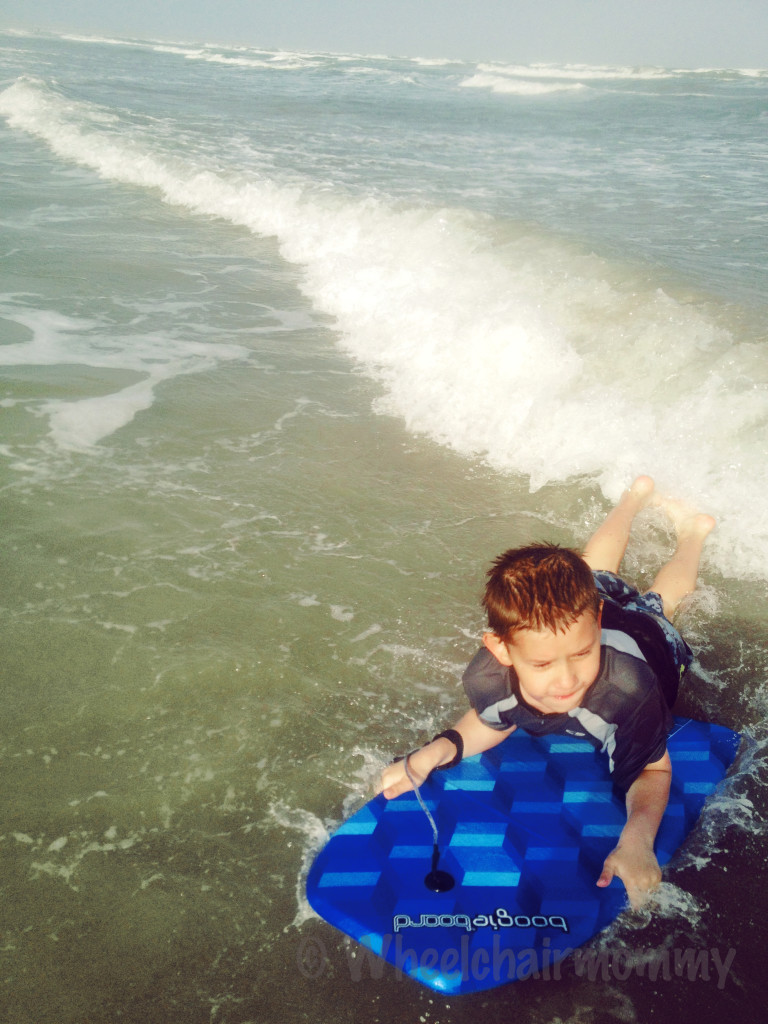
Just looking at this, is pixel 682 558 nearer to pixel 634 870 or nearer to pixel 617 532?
pixel 617 532

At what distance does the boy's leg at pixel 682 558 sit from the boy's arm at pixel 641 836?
1.16m

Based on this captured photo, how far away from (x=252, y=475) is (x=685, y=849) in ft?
10.5

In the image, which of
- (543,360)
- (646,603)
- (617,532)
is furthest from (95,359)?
(646,603)

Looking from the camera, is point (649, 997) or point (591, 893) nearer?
point (649, 997)

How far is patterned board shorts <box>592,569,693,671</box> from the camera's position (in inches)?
126

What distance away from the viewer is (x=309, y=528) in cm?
438

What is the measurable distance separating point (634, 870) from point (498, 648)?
78 centimetres

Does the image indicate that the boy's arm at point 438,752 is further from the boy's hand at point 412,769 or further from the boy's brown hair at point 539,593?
the boy's brown hair at point 539,593

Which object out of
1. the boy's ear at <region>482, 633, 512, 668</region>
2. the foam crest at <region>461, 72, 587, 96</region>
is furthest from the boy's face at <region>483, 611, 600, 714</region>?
the foam crest at <region>461, 72, 587, 96</region>

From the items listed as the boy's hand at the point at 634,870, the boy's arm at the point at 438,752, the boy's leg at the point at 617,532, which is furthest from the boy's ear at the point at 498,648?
the boy's leg at the point at 617,532

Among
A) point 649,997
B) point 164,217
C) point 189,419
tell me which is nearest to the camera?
point 649,997

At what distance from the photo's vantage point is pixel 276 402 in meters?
5.90

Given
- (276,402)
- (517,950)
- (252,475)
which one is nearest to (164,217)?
(276,402)

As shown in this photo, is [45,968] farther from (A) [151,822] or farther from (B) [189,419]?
(B) [189,419]
